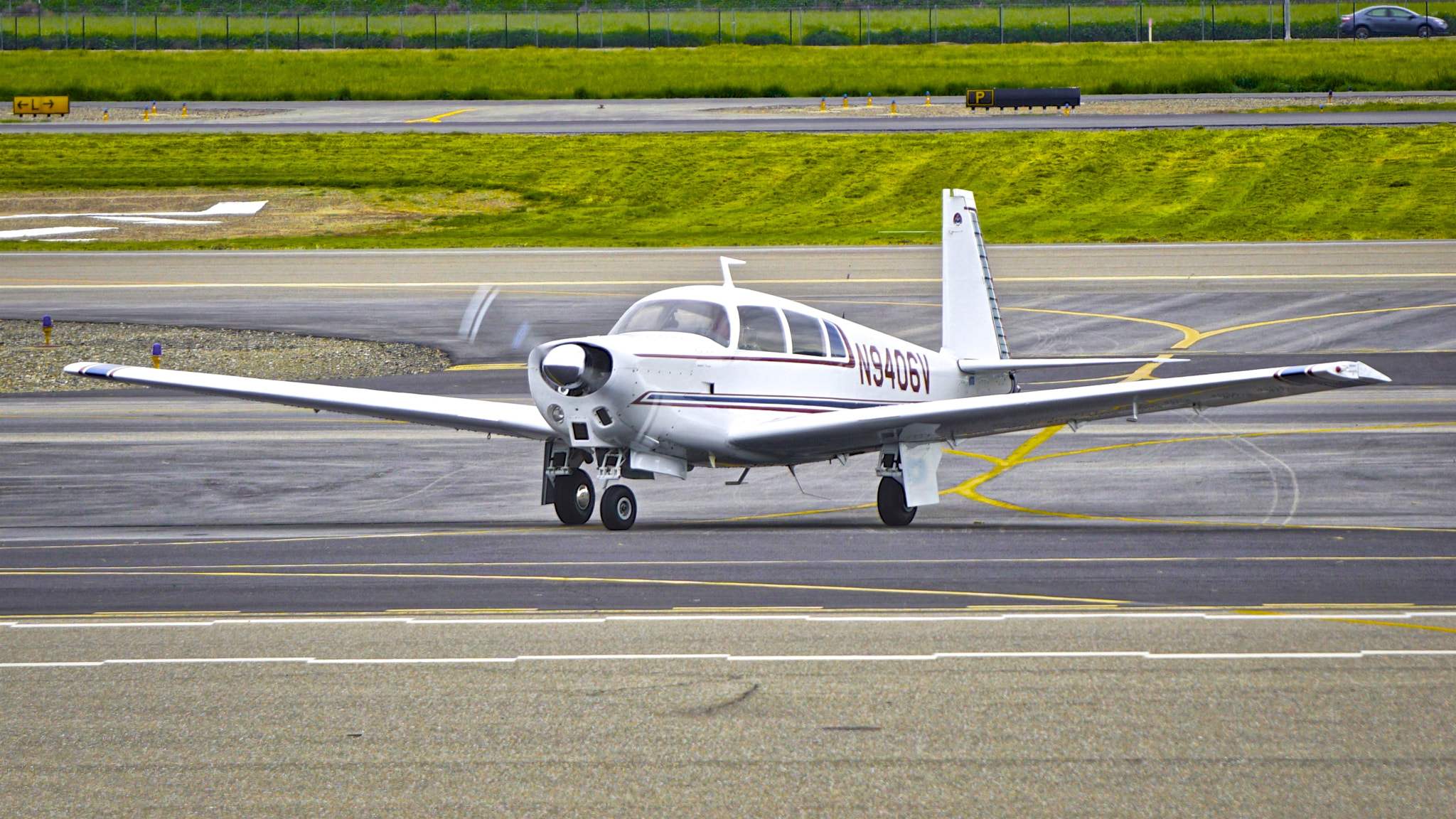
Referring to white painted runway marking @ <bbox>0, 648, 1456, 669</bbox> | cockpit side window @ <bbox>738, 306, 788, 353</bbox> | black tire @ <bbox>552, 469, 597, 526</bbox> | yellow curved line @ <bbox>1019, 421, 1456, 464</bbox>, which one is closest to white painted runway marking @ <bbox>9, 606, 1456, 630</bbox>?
white painted runway marking @ <bbox>0, 648, 1456, 669</bbox>

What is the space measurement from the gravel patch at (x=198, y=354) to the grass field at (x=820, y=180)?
13.5 meters

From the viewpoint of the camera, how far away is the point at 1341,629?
10.3m

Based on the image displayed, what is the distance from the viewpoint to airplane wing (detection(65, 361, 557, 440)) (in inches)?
661

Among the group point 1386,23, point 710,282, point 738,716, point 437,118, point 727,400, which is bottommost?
point 738,716

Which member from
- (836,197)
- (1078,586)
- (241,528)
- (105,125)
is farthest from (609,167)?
(1078,586)

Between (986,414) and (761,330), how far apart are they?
2.60 metres

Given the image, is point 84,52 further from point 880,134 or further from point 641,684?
point 641,684

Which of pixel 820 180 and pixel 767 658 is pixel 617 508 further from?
pixel 820 180

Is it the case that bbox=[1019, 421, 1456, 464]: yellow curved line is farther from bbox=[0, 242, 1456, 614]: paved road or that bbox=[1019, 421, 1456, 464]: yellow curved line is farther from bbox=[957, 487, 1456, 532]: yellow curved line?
bbox=[957, 487, 1456, 532]: yellow curved line

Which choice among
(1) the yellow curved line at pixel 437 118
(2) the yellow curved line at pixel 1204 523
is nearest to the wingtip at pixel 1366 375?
(2) the yellow curved line at pixel 1204 523

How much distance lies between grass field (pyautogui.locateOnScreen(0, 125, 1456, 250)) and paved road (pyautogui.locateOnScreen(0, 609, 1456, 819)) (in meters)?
34.0

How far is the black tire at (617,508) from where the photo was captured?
608 inches

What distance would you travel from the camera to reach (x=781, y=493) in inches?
747

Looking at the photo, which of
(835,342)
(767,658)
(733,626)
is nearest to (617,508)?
(835,342)
